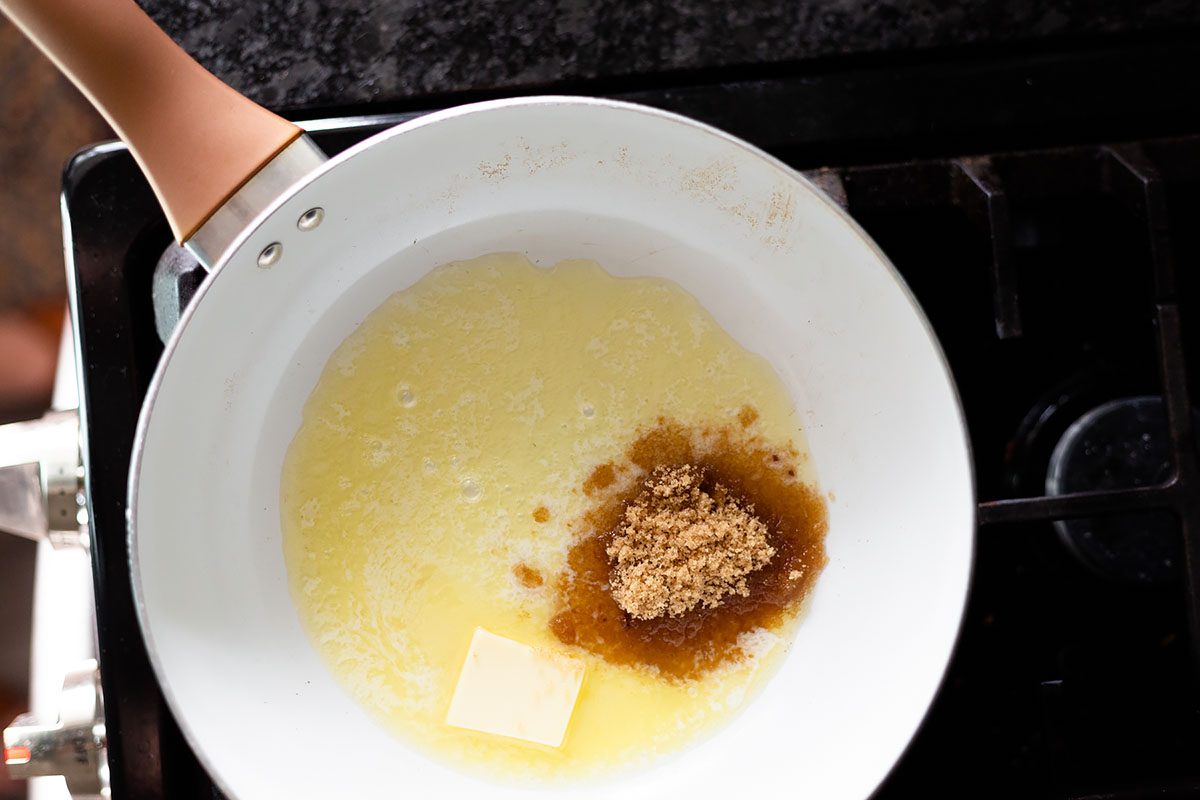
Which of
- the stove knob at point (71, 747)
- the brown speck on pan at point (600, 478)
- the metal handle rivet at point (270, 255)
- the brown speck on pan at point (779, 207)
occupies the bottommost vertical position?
the stove knob at point (71, 747)

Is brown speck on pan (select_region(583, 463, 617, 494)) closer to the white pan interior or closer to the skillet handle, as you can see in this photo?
the white pan interior

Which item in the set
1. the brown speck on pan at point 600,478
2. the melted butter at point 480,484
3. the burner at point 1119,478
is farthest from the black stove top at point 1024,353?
the brown speck on pan at point 600,478

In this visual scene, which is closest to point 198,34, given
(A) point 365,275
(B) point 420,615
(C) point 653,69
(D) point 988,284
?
(A) point 365,275

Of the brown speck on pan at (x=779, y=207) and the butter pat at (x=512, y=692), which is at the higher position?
the brown speck on pan at (x=779, y=207)

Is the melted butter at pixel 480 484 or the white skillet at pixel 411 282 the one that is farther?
the melted butter at pixel 480 484

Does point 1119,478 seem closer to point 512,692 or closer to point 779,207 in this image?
point 779,207

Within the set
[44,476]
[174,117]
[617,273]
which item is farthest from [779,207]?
[44,476]

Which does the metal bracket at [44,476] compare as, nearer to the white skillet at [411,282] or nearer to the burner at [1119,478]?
the white skillet at [411,282]
